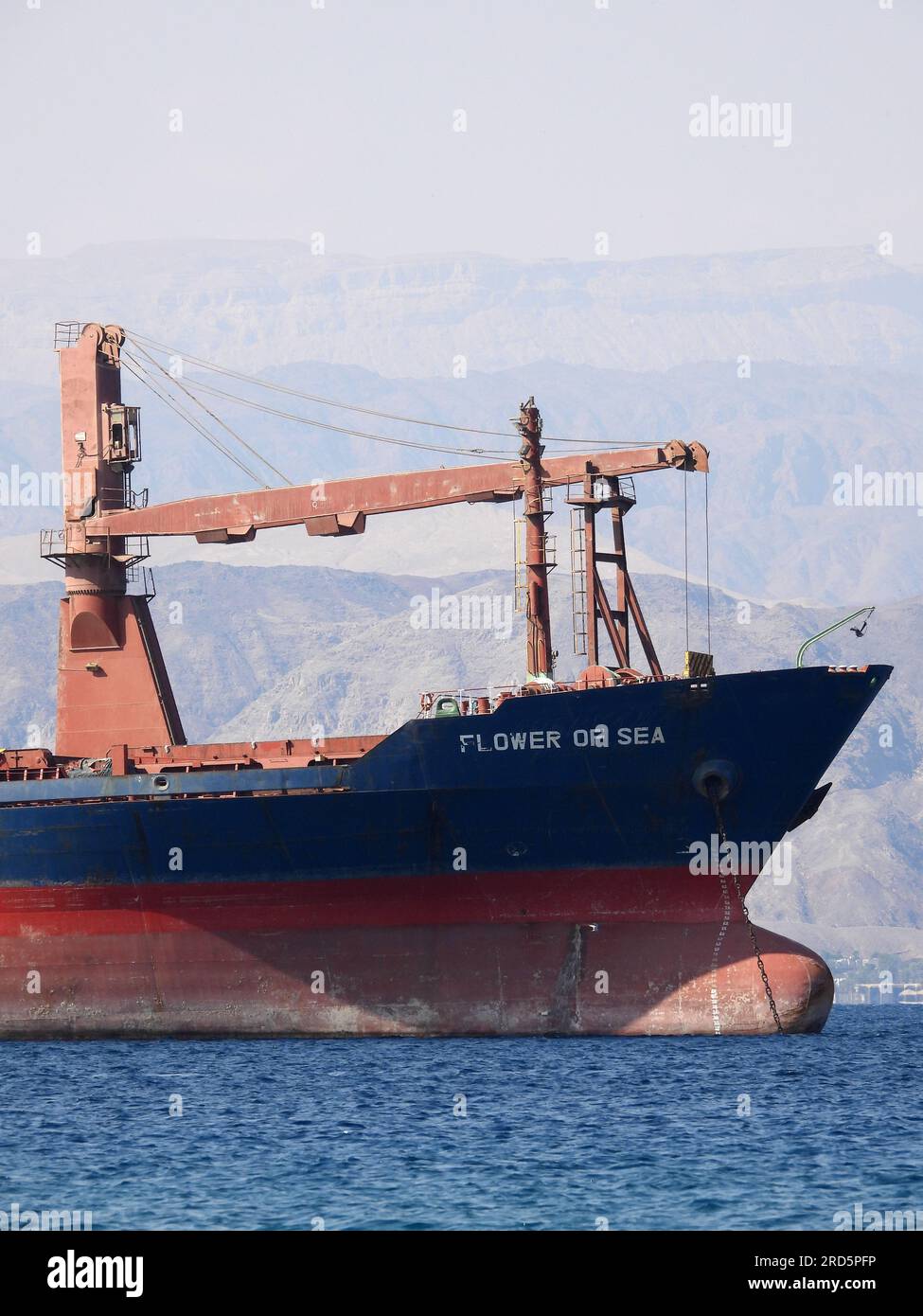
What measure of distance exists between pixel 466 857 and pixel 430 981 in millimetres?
2414

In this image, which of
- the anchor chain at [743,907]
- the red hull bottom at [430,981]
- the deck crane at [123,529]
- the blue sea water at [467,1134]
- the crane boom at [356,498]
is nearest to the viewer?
the blue sea water at [467,1134]

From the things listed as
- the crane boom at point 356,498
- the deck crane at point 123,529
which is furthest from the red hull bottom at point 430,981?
the crane boom at point 356,498

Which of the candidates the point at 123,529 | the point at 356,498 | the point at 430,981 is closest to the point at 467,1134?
the point at 430,981

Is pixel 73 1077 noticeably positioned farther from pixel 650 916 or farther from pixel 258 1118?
pixel 650 916

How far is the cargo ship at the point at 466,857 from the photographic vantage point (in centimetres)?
3434

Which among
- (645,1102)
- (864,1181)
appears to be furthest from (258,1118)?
(864,1181)

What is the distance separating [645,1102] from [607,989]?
275 inches

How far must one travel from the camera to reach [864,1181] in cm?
2222

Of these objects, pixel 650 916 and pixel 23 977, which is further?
pixel 23 977

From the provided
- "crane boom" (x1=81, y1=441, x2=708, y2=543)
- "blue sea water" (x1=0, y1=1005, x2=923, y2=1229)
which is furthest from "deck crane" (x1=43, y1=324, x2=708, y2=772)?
"blue sea water" (x1=0, y1=1005, x2=923, y2=1229)

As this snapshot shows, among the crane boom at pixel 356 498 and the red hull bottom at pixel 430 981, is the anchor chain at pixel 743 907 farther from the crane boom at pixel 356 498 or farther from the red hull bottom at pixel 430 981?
the crane boom at pixel 356 498

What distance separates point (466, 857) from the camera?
35.4m

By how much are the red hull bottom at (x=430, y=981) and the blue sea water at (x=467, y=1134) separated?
581 mm
